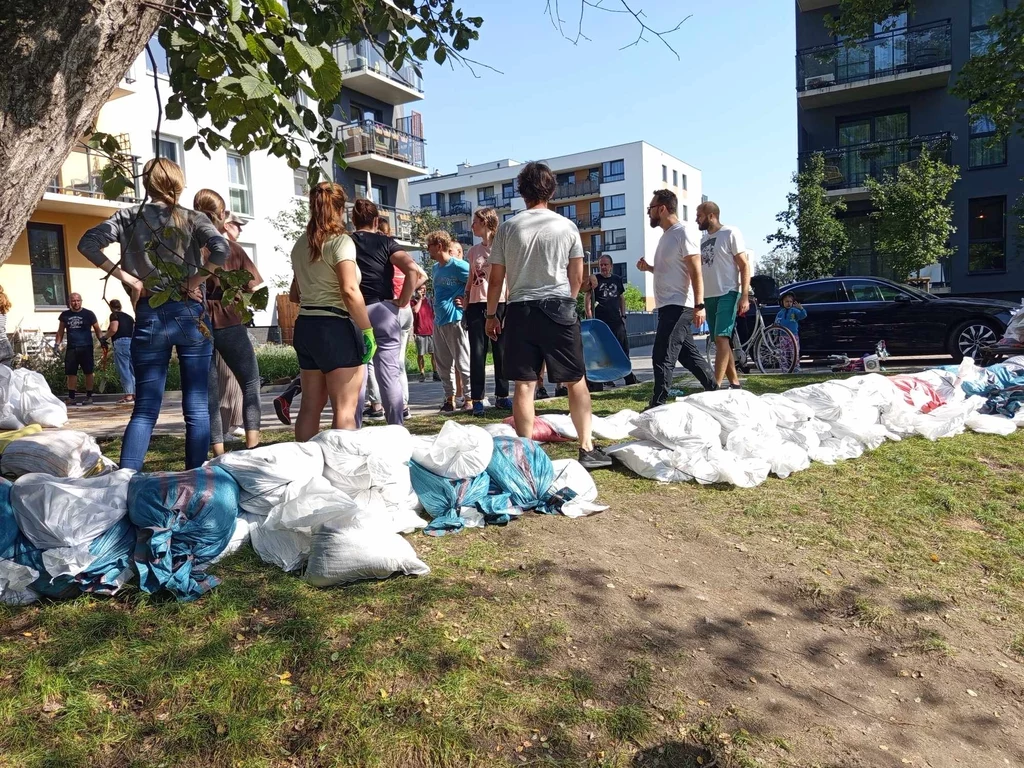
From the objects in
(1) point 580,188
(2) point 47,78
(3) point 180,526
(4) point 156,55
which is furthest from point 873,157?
(1) point 580,188

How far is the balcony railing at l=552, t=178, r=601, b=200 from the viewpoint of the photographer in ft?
213

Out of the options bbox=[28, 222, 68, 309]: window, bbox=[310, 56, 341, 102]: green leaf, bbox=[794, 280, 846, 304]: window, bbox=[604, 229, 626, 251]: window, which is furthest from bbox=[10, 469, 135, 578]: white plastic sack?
bbox=[604, 229, 626, 251]: window

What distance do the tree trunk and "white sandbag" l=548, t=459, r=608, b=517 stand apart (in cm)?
269

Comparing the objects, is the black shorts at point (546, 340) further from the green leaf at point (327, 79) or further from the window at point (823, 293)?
the window at point (823, 293)

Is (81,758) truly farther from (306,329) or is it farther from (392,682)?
(306,329)

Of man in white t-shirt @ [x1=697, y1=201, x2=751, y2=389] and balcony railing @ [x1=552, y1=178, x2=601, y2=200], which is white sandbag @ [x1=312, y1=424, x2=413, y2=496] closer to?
man in white t-shirt @ [x1=697, y1=201, x2=751, y2=389]

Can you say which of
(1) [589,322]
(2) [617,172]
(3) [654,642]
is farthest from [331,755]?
(2) [617,172]

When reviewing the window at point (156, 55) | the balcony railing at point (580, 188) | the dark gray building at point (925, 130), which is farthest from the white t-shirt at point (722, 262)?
the balcony railing at point (580, 188)

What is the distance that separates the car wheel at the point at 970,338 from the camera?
11.3m

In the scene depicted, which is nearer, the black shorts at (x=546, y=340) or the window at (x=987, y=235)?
the black shorts at (x=546, y=340)

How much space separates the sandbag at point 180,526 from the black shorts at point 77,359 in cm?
948

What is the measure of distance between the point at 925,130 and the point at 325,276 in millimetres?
25864

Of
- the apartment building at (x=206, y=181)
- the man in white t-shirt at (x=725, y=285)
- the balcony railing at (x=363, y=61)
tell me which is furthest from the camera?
the balcony railing at (x=363, y=61)

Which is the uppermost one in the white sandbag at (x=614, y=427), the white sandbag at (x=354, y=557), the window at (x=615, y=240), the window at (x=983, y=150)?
the window at (x=615, y=240)
